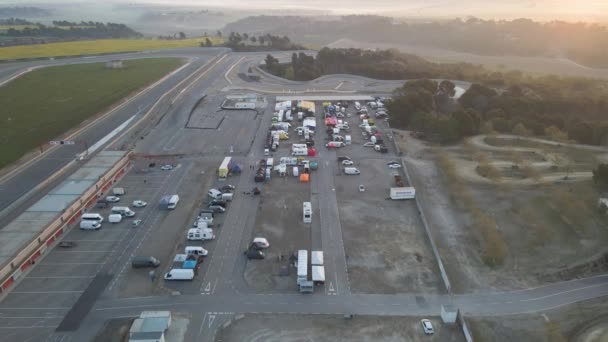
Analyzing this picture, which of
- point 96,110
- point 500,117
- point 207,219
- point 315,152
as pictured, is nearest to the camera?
point 207,219

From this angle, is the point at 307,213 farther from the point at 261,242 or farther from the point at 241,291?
the point at 241,291

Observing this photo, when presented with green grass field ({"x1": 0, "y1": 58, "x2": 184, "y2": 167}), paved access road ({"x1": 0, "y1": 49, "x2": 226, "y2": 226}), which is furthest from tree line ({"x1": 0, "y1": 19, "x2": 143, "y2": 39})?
green grass field ({"x1": 0, "y1": 58, "x2": 184, "y2": 167})

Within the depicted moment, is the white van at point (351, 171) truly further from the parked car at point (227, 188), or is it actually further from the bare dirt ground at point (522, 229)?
the parked car at point (227, 188)

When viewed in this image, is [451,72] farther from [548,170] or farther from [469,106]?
[548,170]

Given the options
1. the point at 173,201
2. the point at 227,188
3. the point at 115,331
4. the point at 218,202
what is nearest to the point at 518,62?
the point at 227,188

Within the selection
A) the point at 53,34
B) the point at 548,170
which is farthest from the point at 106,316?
the point at 53,34

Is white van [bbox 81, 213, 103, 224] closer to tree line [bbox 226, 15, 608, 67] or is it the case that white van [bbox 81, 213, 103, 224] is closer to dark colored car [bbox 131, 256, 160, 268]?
dark colored car [bbox 131, 256, 160, 268]
